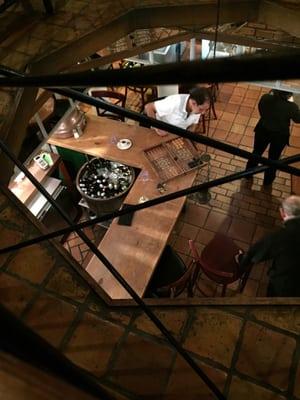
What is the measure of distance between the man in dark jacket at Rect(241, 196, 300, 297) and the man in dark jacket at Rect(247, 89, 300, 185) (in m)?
1.30

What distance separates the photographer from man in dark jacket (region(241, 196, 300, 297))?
3.56m

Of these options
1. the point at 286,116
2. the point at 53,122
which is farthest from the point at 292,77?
the point at 53,122

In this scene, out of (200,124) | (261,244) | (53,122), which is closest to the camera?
(261,244)

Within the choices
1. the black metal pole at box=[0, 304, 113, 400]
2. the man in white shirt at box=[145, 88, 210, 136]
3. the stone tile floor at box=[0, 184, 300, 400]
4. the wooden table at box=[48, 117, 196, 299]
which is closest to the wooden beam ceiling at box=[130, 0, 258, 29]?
the man in white shirt at box=[145, 88, 210, 136]

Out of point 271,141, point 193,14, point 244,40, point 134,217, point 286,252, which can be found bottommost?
point 134,217

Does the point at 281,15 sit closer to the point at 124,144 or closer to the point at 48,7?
the point at 48,7

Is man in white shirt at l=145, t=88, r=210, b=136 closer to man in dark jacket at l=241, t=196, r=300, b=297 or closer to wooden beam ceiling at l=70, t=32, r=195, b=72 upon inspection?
wooden beam ceiling at l=70, t=32, r=195, b=72

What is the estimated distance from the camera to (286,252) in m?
3.62

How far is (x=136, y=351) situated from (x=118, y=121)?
517 centimetres

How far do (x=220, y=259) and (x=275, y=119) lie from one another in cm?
222

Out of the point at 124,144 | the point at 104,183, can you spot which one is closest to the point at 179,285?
the point at 104,183

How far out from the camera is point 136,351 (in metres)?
2.03

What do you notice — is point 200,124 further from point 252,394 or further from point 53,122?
point 252,394

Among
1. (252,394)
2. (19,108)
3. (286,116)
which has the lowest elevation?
(286,116)
